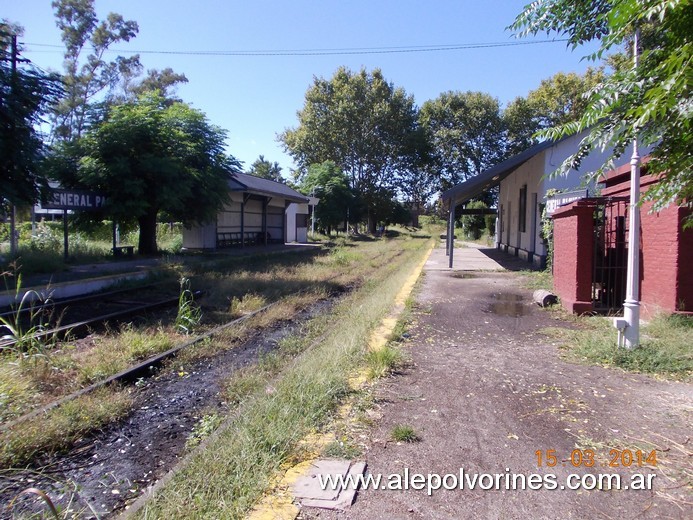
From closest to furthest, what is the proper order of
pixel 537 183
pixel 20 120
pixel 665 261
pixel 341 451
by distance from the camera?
pixel 341 451 < pixel 665 261 < pixel 20 120 < pixel 537 183

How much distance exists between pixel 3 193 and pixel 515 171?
61.2 ft

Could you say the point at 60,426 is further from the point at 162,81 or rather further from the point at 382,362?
the point at 162,81

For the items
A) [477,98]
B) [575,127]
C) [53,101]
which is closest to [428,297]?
[575,127]

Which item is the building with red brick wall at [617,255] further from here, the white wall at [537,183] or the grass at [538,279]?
the grass at [538,279]

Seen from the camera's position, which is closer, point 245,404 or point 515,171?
point 245,404

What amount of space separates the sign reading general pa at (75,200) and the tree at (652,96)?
14.9 meters

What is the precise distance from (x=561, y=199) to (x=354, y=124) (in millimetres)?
40211

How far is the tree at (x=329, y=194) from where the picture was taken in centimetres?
4362

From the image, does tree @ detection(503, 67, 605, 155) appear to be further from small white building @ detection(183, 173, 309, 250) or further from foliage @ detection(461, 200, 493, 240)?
small white building @ detection(183, 173, 309, 250)

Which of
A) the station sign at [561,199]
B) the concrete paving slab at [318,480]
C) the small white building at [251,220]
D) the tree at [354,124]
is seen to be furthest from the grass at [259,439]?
the tree at [354,124]

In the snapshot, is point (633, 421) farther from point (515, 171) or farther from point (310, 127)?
point (310, 127)

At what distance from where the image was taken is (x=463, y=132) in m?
55.9

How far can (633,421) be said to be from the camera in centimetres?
396

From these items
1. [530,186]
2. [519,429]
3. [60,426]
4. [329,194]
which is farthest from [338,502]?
[329,194]
